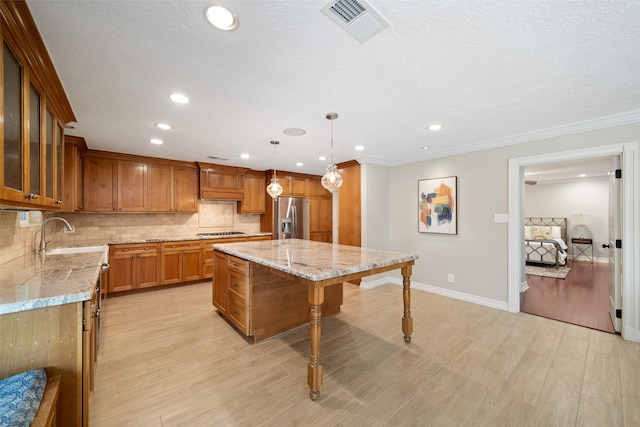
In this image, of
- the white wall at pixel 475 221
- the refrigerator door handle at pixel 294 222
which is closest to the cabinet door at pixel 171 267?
the refrigerator door handle at pixel 294 222

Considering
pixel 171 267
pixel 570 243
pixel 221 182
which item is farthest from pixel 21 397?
pixel 570 243

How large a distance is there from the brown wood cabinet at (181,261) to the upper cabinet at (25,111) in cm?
253

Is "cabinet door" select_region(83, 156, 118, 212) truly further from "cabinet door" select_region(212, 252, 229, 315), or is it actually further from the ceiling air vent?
the ceiling air vent

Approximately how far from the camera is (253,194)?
18.4ft

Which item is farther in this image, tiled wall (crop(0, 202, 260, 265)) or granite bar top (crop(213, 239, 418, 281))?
tiled wall (crop(0, 202, 260, 265))

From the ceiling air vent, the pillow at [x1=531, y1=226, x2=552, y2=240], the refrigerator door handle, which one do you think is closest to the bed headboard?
the pillow at [x1=531, y1=226, x2=552, y2=240]

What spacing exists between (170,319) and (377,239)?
11.0 ft

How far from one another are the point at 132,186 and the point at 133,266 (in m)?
1.32

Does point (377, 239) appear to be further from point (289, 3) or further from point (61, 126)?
point (61, 126)

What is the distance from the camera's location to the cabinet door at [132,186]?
4176mm

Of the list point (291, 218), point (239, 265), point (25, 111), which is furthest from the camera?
point (291, 218)

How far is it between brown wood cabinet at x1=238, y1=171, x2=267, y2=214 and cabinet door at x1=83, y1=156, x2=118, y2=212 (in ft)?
7.09

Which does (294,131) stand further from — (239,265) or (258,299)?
(258,299)

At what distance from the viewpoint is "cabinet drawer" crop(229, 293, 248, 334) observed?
2553 millimetres
